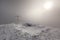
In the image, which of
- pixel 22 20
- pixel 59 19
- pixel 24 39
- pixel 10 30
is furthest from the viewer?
pixel 22 20

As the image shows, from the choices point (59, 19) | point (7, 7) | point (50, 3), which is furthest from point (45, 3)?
point (7, 7)

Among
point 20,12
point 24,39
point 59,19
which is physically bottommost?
point 24,39

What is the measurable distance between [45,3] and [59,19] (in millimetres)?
387

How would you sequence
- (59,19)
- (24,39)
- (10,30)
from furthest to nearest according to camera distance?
(59,19)
(10,30)
(24,39)

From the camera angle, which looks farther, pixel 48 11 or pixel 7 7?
pixel 7 7

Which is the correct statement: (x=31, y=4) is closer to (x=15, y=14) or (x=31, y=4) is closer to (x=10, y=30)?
(x=15, y=14)

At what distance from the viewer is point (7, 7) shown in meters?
1.70

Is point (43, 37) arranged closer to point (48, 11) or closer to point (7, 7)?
point (48, 11)

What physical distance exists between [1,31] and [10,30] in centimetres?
10

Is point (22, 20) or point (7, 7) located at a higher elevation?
point (7, 7)

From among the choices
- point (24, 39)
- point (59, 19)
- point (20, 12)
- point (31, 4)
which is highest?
point (31, 4)

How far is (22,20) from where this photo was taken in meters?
1.62

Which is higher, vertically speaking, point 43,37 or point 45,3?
point 45,3

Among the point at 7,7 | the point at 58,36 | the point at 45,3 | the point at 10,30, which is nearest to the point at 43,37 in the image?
the point at 58,36
